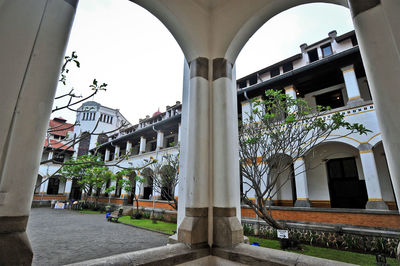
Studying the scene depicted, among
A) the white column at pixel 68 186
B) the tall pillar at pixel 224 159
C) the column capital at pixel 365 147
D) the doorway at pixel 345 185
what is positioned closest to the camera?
the tall pillar at pixel 224 159

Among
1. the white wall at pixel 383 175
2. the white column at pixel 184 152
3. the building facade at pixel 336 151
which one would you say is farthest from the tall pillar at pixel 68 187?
the white wall at pixel 383 175

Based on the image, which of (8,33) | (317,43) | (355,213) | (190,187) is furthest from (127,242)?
(317,43)

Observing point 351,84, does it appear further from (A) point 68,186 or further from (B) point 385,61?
(A) point 68,186

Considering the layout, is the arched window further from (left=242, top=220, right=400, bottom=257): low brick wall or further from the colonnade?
the colonnade

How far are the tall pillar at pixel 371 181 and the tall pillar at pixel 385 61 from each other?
28.5 ft

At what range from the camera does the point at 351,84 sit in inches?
368

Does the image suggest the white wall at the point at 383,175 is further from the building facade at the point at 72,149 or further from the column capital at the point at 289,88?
the building facade at the point at 72,149

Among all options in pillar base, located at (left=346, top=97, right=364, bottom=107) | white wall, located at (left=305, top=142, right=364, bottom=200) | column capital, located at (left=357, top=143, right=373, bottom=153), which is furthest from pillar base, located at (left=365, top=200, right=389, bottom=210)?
pillar base, located at (left=346, top=97, right=364, bottom=107)

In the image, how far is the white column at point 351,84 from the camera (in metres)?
9.22

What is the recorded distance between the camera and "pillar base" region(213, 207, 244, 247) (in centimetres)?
228

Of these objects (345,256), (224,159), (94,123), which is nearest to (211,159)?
(224,159)

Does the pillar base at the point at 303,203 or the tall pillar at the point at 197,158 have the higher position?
the tall pillar at the point at 197,158

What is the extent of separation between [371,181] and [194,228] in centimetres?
913

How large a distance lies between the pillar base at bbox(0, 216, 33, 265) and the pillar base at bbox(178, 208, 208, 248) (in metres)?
1.39
